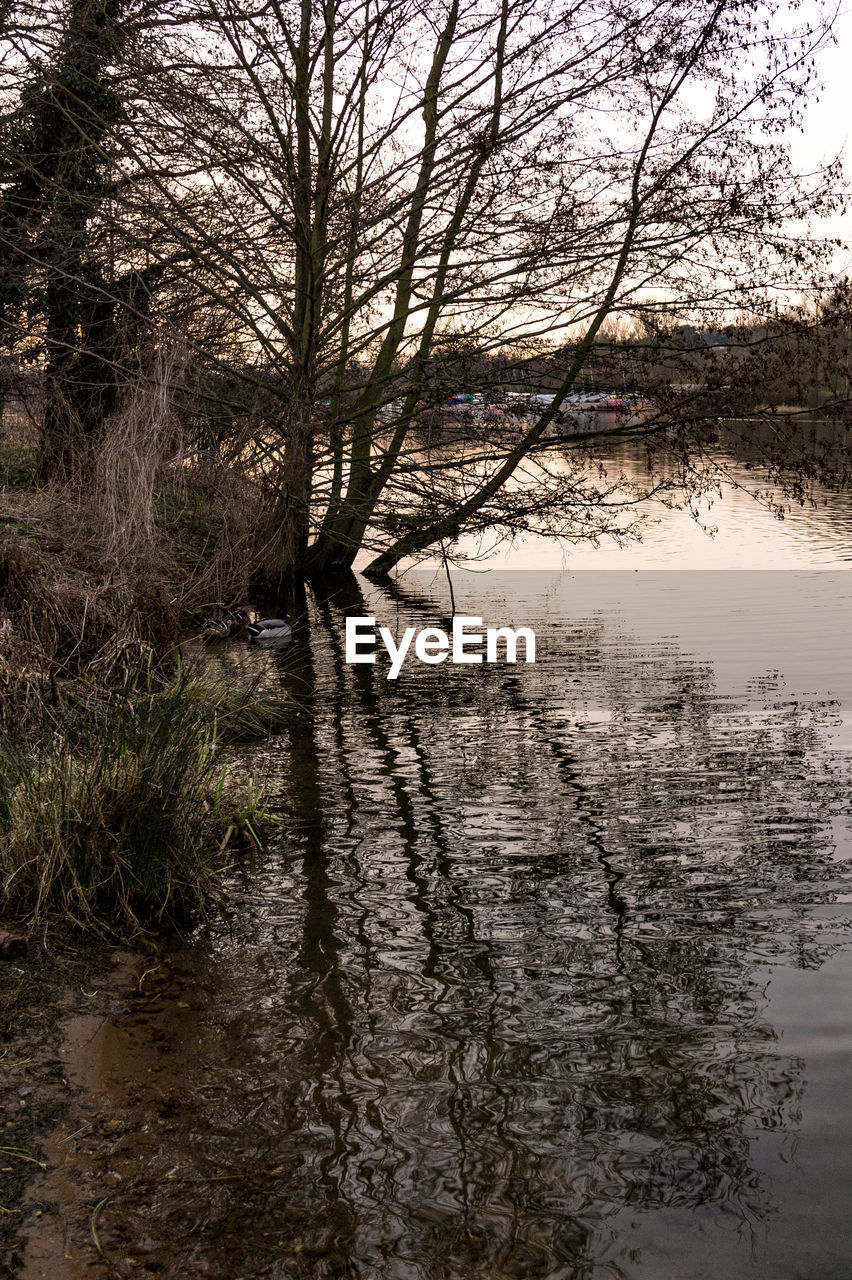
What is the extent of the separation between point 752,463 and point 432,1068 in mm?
8751

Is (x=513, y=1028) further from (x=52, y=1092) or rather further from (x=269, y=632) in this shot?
(x=269, y=632)

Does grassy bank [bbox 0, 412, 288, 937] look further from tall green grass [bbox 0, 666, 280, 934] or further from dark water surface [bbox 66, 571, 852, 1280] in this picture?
dark water surface [bbox 66, 571, 852, 1280]

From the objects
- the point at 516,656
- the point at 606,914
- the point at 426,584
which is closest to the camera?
the point at 606,914

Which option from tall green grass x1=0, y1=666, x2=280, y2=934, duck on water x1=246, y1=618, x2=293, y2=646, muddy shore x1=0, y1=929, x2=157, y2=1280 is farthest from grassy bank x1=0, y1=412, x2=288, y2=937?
duck on water x1=246, y1=618, x2=293, y2=646

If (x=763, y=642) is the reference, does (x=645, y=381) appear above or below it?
above

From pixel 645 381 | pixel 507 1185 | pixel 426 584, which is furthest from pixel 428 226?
pixel 507 1185

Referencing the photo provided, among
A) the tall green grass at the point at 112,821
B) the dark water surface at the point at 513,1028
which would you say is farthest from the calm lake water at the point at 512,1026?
the tall green grass at the point at 112,821

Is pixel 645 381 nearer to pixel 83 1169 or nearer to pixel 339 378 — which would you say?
pixel 339 378

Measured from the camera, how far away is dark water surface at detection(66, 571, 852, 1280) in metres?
3.38

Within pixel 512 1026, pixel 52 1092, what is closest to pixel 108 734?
pixel 52 1092

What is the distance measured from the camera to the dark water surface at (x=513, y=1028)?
3.38 meters

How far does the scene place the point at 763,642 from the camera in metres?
13.1

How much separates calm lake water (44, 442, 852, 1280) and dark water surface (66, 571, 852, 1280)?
0.01 m

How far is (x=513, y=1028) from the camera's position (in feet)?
15.0
